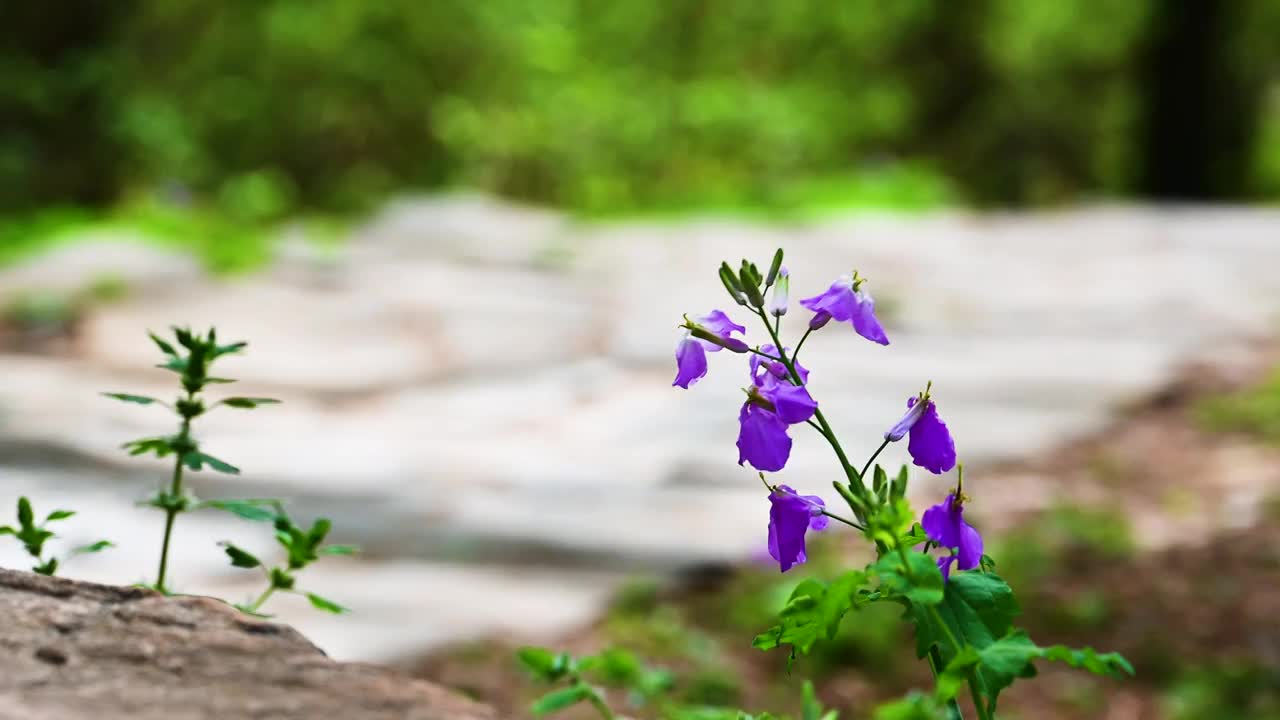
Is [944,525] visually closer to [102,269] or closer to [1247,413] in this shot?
[1247,413]

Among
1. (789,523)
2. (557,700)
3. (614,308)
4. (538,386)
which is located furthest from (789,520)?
(614,308)

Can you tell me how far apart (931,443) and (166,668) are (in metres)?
0.62

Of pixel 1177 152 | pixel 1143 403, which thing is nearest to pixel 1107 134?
pixel 1177 152

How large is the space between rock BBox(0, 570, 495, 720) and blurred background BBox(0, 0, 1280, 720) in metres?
1.33

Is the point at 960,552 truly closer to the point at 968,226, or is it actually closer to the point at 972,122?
the point at 968,226

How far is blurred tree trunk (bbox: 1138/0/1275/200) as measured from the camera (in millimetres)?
11977

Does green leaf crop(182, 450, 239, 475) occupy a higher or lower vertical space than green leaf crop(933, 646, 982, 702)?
higher

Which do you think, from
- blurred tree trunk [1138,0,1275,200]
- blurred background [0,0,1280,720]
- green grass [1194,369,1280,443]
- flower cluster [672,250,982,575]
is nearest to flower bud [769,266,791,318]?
flower cluster [672,250,982,575]

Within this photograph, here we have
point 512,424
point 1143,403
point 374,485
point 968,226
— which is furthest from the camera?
point 968,226

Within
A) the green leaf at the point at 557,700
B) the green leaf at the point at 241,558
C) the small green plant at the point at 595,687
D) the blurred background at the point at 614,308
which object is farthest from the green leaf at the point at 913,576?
the blurred background at the point at 614,308

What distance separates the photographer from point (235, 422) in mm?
4062

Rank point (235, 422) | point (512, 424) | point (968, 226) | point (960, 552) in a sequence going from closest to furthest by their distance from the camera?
point (960, 552) < point (235, 422) < point (512, 424) < point (968, 226)

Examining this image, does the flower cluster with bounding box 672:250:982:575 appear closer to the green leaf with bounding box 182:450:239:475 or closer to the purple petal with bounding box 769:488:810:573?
the purple petal with bounding box 769:488:810:573

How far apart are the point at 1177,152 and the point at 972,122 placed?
3.02 meters
